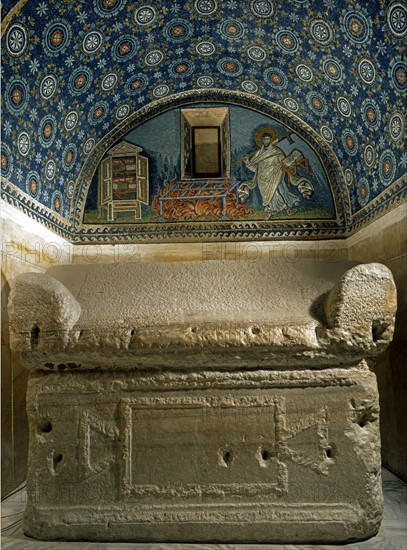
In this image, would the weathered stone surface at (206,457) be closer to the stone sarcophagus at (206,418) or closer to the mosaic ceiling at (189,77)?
the stone sarcophagus at (206,418)

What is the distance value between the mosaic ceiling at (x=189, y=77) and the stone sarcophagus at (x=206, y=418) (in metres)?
1.42

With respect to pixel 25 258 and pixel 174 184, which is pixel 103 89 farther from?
pixel 25 258

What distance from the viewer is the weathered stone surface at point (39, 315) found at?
2678 mm

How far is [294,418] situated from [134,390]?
906 millimetres

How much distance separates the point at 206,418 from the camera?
271 centimetres

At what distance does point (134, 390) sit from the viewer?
2736mm

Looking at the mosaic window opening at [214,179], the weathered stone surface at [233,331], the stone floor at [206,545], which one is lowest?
the stone floor at [206,545]

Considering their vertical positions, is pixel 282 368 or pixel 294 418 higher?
pixel 282 368

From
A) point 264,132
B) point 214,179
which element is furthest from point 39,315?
point 264,132

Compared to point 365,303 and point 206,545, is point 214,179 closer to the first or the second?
point 365,303

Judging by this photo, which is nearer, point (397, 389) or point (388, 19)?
point (388, 19)

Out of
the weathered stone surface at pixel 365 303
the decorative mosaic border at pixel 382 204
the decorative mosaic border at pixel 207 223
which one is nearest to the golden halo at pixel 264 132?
the decorative mosaic border at pixel 207 223

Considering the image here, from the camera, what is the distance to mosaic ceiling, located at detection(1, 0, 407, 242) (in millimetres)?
3342

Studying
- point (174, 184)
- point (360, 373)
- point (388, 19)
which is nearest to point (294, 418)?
point (360, 373)
